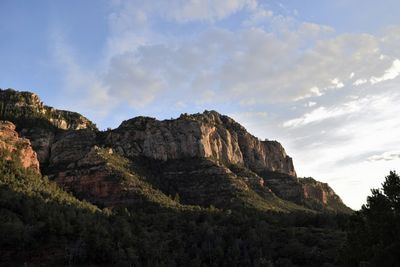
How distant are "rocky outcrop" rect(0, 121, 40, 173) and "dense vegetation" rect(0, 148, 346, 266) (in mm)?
12584

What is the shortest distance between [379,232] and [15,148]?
388 ft

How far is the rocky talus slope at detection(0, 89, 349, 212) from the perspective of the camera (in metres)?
138

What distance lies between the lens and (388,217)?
101ft

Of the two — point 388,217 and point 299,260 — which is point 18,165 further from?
point 388,217

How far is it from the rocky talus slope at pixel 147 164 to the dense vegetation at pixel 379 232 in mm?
95697

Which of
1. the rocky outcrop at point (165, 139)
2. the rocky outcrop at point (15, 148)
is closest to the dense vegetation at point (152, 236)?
the rocky outcrop at point (15, 148)

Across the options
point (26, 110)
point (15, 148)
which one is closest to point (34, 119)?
point (26, 110)

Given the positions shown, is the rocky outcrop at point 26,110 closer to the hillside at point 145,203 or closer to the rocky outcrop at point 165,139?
the hillside at point 145,203

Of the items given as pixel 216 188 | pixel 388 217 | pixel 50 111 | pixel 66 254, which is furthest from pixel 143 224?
pixel 50 111

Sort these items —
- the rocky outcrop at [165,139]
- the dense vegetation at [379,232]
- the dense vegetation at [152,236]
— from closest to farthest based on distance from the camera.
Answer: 1. the dense vegetation at [379,232]
2. the dense vegetation at [152,236]
3. the rocky outcrop at [165,139]

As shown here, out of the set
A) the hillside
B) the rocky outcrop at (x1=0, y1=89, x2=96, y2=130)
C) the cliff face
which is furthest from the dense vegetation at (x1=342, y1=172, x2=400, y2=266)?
the rocky outcrop at (x1=0, y1=89, x2=96, y2=130)

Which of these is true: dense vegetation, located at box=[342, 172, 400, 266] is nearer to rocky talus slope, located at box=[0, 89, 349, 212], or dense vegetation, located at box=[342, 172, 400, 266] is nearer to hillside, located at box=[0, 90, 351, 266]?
hillside, located at box=[0, 90, 351, 266]

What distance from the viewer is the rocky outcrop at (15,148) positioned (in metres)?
126

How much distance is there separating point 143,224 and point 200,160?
7416 cm
